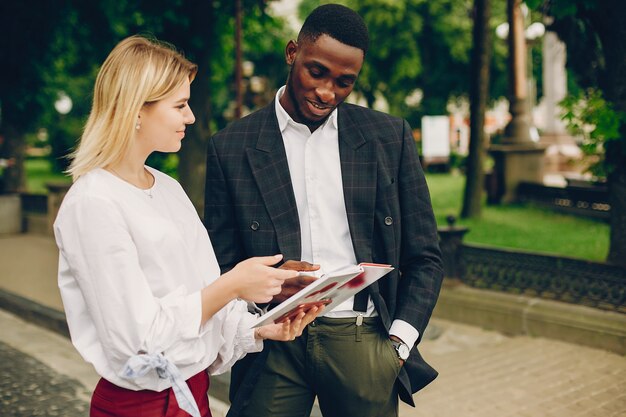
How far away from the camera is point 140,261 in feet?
6.80

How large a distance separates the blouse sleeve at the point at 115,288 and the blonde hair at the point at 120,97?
156 mm

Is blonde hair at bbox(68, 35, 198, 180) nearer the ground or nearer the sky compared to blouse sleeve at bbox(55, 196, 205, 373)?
nearer the sky

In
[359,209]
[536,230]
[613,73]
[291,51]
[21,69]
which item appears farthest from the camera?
[21,69]

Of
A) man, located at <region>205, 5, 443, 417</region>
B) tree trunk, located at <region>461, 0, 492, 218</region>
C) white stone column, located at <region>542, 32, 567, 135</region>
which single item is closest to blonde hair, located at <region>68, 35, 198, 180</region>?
man, located at <region>205, 5, 443, 417</region>

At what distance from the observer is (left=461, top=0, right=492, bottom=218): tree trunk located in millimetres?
12625

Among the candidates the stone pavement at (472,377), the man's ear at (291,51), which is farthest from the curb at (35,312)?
the man's ear at (291,51)

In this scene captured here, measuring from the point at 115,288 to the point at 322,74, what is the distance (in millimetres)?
996

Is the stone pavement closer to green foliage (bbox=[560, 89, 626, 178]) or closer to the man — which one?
green foliage (bbox=[560, 89, 626, 178])

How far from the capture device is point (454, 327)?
24.4 feet

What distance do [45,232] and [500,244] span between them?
905cm

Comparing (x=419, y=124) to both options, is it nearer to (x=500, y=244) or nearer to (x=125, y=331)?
(x=500, y=244)

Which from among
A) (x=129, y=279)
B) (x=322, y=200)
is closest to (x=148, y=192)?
(x=129, y=279)

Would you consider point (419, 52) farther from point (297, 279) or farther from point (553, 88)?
point (297, 279)

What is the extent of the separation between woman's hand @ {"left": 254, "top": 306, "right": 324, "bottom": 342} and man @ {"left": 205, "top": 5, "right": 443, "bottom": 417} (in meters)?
0.24
